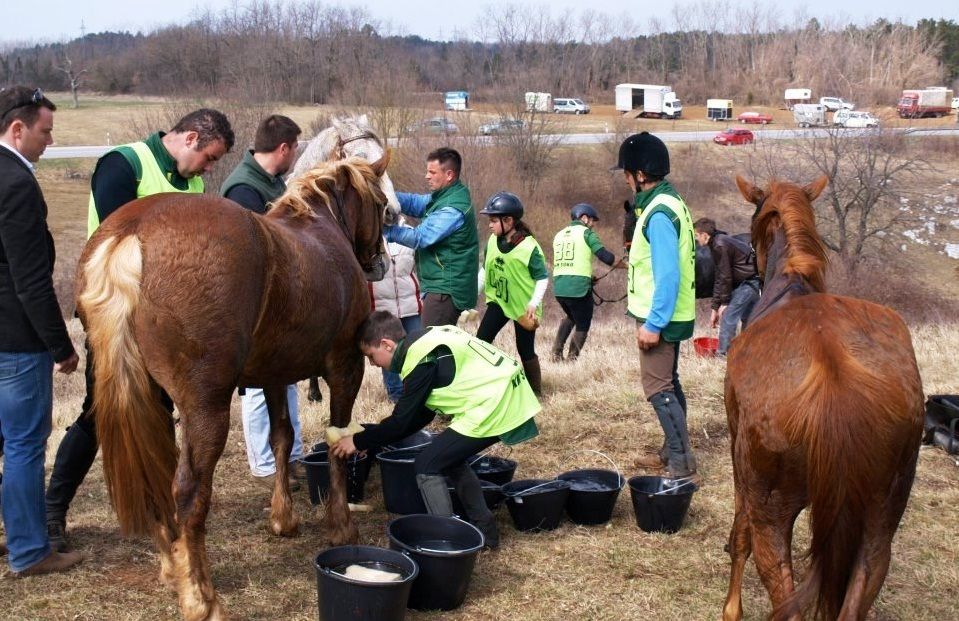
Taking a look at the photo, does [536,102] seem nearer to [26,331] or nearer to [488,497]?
[488,497]

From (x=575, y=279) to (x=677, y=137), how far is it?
40.1m

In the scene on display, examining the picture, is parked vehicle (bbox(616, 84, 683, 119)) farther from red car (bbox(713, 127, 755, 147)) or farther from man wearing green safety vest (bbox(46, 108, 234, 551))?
man wearing green safety vest (bbox(46, 108, 234, 551))

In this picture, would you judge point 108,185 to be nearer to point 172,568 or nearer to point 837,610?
point 172,568

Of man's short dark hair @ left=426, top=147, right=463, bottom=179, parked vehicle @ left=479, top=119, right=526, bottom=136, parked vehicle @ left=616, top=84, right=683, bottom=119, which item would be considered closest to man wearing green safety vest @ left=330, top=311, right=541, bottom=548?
man's short dark hair @ left=426, top=147, right=463, bottom=179

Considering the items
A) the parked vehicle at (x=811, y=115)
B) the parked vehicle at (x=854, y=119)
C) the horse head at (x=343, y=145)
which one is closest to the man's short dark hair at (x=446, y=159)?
the horse head at (x=343, y=145)

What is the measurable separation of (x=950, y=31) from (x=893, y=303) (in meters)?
62.3

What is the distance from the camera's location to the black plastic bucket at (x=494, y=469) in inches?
216

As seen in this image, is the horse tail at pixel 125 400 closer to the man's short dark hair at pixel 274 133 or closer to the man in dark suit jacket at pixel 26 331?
the man in dark suit jacket at pixel 26 331

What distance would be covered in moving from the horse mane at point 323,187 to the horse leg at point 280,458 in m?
1.01

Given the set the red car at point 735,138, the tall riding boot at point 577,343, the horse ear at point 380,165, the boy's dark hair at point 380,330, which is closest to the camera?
the boy's dark hair at point 380,330

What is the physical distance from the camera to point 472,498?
4672 millimetres

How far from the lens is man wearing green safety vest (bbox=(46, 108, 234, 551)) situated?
171 inches

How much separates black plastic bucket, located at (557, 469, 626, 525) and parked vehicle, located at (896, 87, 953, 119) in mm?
39190

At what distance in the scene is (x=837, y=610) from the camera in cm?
338
